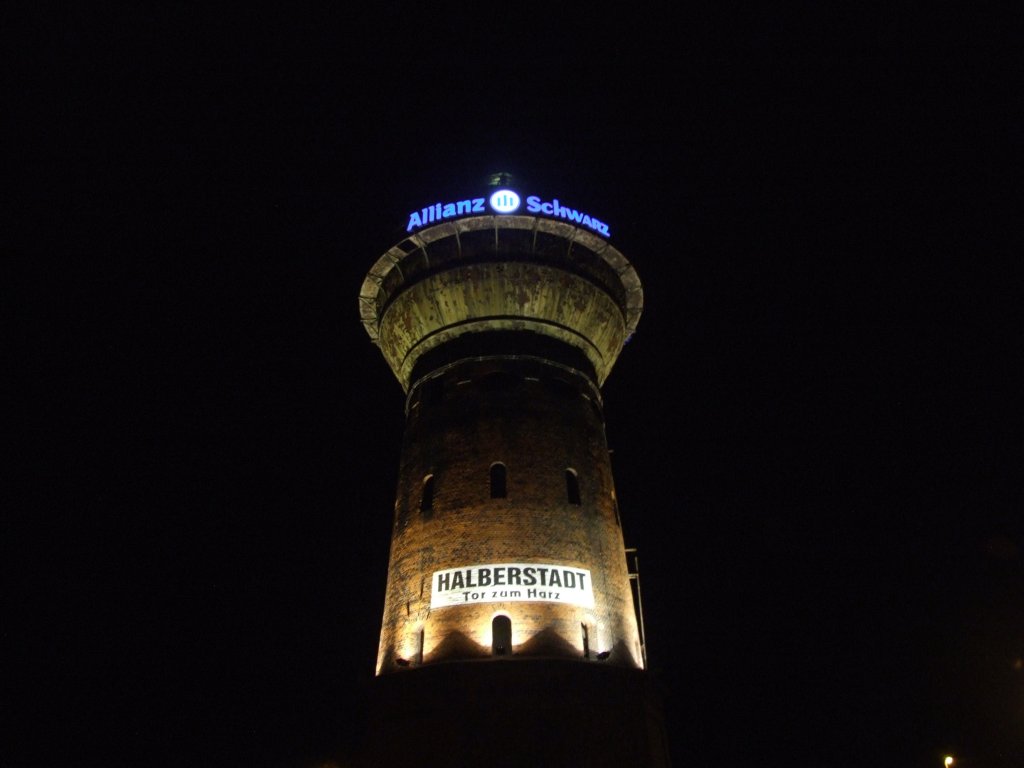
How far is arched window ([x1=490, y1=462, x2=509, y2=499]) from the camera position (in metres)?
24.0

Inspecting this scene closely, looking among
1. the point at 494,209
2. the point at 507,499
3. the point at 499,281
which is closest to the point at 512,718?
the point at 507,499

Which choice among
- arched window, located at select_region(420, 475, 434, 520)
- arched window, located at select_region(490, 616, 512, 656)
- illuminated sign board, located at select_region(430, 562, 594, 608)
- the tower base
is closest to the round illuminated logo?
arched window, located at select_region(420, 475, 434, 520)

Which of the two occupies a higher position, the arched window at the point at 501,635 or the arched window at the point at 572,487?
the arched window at the point at 572,487

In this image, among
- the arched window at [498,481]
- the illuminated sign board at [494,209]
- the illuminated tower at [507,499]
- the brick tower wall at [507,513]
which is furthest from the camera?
the illuminated sign board at [494,209]

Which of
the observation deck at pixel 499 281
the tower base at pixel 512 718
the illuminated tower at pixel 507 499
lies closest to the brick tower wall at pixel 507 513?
the illuminated tower at pixel 507 499

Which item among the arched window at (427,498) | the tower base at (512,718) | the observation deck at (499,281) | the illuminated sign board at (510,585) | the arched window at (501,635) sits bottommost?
the tower base at (512,718)

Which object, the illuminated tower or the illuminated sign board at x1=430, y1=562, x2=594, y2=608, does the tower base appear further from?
the illuminated sign board at x1=430, y1=562, x2=594, y2=608

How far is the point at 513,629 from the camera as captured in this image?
21062 millimetres

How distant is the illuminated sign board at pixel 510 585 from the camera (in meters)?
21.7

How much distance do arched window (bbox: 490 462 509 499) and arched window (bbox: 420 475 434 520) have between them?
1.88 m

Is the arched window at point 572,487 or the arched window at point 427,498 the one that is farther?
the arched window at point 572,487

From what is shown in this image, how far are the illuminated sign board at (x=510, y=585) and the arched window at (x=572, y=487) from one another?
2.62m

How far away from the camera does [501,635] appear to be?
21203 mm

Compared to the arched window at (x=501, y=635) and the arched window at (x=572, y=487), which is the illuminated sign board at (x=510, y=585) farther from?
the arched window at (x=572, y=487)
